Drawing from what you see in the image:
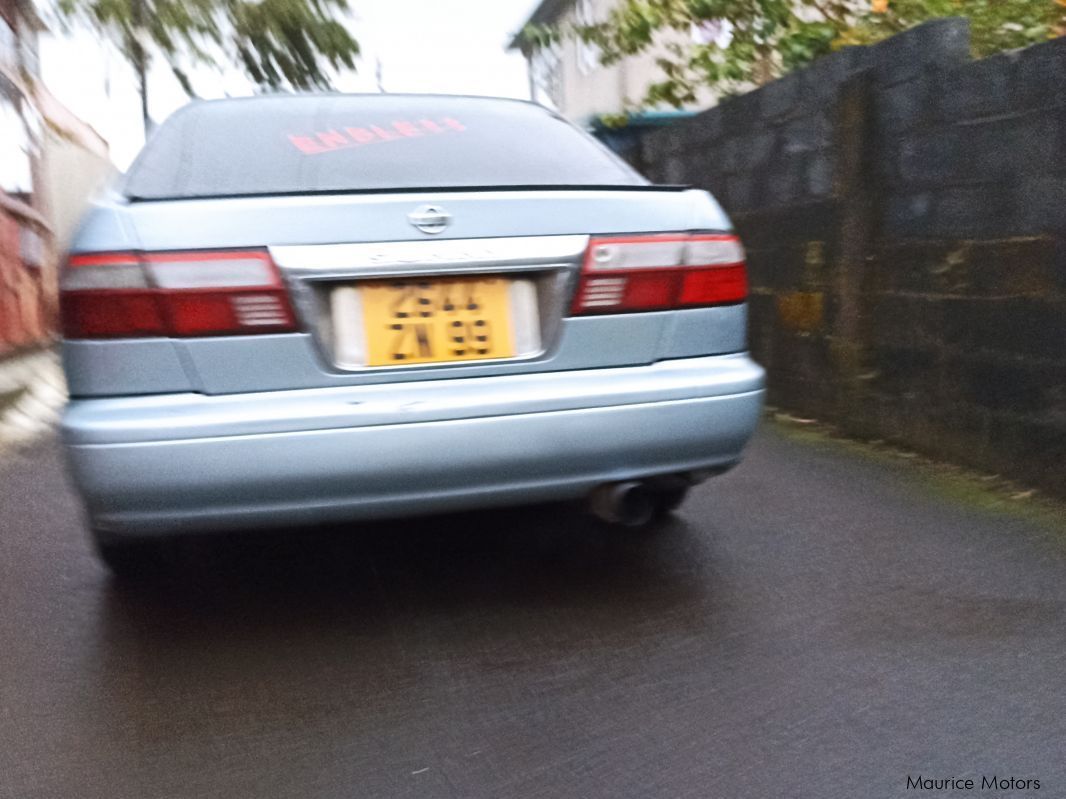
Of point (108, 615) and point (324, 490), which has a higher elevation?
point (324, 490)

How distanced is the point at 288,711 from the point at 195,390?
0.74m

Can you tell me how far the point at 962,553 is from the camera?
3.47 m

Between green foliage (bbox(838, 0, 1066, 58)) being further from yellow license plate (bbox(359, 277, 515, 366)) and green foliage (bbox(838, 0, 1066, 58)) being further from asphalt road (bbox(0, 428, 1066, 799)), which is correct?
yellow license plate (bbox(359, 277, 515, 366))

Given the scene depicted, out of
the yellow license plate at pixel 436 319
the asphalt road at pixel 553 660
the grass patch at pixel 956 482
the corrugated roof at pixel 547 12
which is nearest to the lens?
the asphalt road at pixel 553 660

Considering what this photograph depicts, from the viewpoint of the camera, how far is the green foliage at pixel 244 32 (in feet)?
54.0

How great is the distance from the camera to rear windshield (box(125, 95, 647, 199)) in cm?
299

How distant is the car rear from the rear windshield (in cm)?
5

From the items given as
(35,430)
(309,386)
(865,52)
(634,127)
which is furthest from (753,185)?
(35,430)

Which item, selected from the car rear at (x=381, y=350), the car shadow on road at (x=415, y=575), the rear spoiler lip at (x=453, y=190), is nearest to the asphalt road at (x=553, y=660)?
the car shadow on road at (x=415, y=575)

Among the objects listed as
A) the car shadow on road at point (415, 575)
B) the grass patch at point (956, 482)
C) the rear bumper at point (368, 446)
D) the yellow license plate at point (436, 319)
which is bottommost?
the grass patch at point (956, 482)

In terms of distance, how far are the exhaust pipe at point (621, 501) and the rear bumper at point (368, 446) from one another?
0.07 meters

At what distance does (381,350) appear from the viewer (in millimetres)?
2627

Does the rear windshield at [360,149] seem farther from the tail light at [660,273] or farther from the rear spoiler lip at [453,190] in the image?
the tail light at [660,273]

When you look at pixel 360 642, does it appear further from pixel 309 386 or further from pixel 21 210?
pixel 21 210
